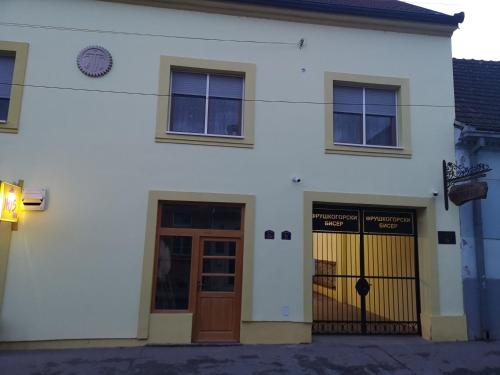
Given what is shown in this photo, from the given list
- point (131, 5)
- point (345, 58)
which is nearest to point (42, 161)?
point (131, 5)

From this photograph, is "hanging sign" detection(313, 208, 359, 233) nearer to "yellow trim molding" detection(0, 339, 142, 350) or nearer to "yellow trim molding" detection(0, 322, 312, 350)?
"yellow trim molding" detection(0, 322, 312, 350)

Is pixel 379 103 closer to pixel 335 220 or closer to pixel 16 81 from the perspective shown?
pixel 335 220

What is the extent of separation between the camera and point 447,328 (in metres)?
7.79

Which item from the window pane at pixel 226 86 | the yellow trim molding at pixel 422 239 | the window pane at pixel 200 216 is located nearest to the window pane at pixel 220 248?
the window pane at pixel 200 216

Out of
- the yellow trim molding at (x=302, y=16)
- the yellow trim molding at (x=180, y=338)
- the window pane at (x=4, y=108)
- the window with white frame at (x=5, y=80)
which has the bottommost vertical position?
the yellow trim molding at (x=180, y=338)

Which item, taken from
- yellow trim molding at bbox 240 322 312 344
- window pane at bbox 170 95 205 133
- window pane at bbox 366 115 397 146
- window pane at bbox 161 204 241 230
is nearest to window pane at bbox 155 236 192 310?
window pane at bbox 161 204 241 230

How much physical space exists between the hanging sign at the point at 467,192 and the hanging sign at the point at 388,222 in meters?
0.93

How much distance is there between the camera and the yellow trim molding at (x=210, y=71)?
7.78m

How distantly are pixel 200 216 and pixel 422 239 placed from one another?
4.62 meters

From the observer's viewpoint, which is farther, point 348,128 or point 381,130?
point 381,130

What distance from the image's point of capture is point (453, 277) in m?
7.97

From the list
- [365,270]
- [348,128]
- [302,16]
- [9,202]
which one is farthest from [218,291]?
[302,16]

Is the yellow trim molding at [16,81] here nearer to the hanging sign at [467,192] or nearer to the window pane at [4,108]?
the window pane at [4,108]

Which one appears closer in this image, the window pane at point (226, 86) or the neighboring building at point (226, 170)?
the neighboring building at point (226, 170)
